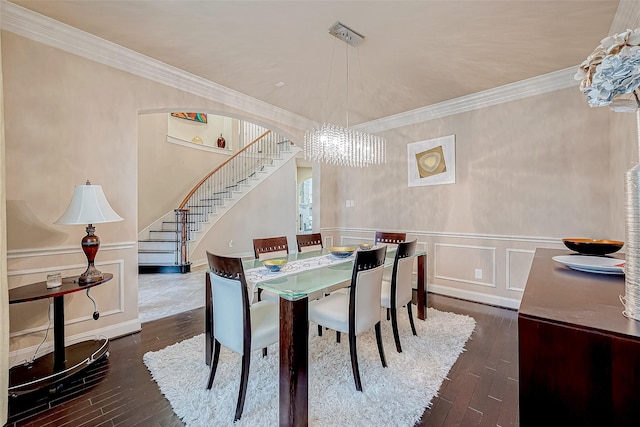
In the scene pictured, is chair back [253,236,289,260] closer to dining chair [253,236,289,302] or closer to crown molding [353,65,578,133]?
dining chair [253,236,289,302]

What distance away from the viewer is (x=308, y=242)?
3527 millimetres

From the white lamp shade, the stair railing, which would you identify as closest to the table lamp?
the white lamp shade

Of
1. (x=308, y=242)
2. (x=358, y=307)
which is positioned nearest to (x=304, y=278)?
(x=358, y=307)

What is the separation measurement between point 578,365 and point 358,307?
1404 millimetres

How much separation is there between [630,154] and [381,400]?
267 centimetres

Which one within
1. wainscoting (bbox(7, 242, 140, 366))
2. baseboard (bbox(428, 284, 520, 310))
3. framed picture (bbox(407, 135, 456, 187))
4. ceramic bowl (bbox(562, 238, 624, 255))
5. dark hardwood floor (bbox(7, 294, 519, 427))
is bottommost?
dark hardwood floor (bbox(7, 294, 519, 427))

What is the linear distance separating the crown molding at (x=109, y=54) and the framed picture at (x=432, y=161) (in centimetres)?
246

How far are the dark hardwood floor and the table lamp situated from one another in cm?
74

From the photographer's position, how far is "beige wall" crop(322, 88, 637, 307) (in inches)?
114

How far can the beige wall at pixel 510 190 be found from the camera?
2908 millimetres

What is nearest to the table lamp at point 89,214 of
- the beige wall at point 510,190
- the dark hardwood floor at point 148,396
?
the dark hardwood floor at point 148,396

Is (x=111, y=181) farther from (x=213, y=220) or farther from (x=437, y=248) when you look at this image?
(x=437, y=248)

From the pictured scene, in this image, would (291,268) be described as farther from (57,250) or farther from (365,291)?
(57,250)

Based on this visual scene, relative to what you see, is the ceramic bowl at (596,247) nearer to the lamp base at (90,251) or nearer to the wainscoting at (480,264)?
the wainscoting at (480,264)
